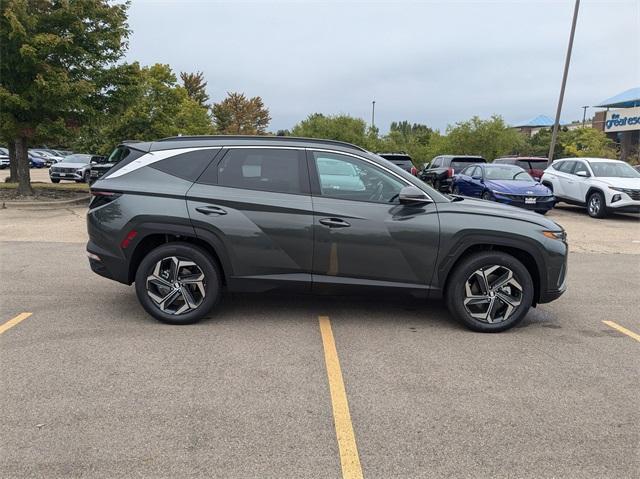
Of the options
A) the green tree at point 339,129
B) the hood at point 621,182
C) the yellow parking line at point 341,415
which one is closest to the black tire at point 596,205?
the hood at point 621,182

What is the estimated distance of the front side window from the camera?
4.77 meters

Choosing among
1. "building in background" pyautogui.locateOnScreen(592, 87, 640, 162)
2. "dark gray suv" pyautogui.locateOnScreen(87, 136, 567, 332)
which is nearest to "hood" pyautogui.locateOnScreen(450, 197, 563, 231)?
"dark gray suv" pyautogui.locateOnScreen(87, 136, 567, 332)

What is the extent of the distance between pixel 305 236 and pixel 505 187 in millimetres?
10452

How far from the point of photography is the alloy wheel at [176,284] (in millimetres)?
4711

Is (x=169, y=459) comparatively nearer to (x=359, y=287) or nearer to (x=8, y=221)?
(x=359, y=287)

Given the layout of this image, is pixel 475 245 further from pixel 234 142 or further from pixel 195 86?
pixel 195 86

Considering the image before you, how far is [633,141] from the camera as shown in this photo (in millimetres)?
44750

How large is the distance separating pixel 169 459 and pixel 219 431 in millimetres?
354

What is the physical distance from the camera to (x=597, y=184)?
14328 mm

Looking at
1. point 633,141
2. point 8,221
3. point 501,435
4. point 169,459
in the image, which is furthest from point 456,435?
point 633,141

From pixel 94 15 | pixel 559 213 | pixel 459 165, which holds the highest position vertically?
pixel 94 15

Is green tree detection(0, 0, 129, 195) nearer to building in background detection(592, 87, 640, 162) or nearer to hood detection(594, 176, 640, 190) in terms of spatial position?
hood detection(594, 176, 640, 190)

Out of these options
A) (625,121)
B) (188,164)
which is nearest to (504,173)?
(188,164)

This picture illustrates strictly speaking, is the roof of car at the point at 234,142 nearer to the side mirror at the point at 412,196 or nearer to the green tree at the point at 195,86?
the side mirror at the point at 412,196
